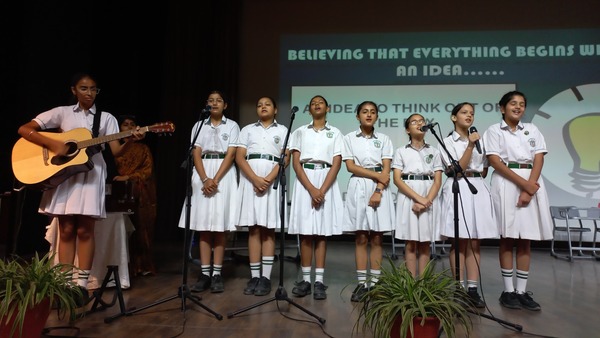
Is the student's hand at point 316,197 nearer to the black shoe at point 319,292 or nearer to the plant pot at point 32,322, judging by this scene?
the black shoe at point 319,292

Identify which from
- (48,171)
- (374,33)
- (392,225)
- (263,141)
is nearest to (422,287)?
(392,225)

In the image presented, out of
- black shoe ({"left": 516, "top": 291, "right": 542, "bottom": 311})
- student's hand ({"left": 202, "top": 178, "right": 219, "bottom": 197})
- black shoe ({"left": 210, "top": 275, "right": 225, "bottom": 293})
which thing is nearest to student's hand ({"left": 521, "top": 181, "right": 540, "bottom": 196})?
black shoe ({"left": 516, "top": 291, "right": 542, "bottom": 311})

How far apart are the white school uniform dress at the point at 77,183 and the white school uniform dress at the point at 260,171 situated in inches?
38.6

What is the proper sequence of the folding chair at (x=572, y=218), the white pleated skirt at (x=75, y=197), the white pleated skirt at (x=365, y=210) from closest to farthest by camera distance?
the white pleated skirt at (x=75, y=197) < the white pleated skirt at (x=365, y=210) < the folding chair at (x=572, y=218)

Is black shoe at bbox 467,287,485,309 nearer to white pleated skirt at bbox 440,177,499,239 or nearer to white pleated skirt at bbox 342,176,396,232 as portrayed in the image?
white pleated skirt at bbox 440,177,499,239

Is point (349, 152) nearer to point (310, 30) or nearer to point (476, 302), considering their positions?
point (476, 302)

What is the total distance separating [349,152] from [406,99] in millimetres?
3317

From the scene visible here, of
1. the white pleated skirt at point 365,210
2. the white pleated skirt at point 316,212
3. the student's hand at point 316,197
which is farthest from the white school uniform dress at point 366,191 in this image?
the student's hand at point 316,197

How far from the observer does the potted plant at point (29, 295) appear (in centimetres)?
185

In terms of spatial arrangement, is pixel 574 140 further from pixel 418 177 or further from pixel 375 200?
pixel 375 200

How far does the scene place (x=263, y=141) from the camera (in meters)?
3.14

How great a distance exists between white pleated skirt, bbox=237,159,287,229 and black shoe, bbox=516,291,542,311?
1821 mm

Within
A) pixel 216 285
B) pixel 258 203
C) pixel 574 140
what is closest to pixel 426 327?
pixel 258 203

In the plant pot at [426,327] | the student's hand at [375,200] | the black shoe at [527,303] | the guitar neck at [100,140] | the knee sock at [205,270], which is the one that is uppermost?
the guitar neck at [100,140]
